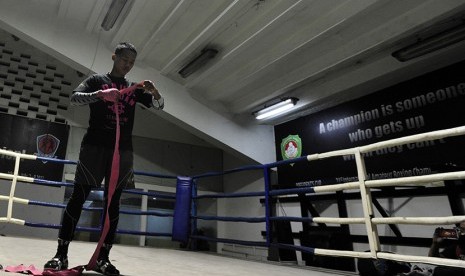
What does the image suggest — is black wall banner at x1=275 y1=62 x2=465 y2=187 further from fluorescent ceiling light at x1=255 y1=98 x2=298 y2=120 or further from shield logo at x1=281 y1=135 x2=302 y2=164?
fluorescent ceiling light at x1=255 y1=98 x2=298 y2=120

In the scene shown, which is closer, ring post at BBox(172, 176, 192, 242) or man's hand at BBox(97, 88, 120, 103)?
man's hand at BBox(97, 88, 120, 103)

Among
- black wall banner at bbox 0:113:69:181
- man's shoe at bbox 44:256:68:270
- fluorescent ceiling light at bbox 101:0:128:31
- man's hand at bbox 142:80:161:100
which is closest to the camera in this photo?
man's shoe at bbox 44:256:68:270

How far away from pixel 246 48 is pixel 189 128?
5.50ft

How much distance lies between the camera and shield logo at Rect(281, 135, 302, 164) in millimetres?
4836

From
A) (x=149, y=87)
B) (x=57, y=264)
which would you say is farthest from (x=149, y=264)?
(x=149, y=87)

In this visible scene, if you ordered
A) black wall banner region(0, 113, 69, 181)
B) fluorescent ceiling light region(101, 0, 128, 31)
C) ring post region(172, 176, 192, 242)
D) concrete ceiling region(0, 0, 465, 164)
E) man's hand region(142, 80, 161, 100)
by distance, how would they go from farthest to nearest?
black wall banner region(0, 113, 69, 181)
ring post region(172, 176, 192, 242)
fluorescent ceiling light region(101, 0, 128, 31)
concrete ceiling region(0, 0, 465, 164)
man's hand region(142, 80, 161, 100)

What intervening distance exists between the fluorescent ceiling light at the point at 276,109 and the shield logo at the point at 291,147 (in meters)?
0.45

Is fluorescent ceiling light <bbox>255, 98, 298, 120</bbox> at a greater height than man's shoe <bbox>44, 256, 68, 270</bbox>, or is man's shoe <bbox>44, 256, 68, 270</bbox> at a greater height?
fluorescent ceiling light <bbox>255, 98, 298, 120</bbox>

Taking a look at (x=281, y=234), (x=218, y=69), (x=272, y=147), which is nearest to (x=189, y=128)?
(x=218, y=69)

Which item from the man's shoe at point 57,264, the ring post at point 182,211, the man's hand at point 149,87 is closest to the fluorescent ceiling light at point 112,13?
the ring post at point 182,211

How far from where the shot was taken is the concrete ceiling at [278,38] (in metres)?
3.28

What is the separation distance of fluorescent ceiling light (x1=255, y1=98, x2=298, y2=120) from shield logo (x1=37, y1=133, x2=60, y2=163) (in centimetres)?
333

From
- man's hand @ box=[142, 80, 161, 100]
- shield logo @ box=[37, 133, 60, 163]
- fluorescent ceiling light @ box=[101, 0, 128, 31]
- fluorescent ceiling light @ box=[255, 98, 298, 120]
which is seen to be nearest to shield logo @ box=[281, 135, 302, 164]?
fluorescent ceiling light @ box=[255, 98, 298, 120]

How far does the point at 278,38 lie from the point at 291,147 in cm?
178
